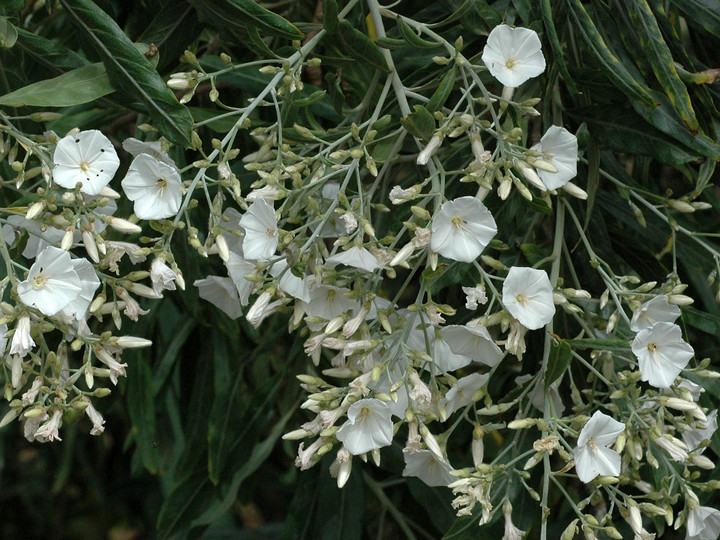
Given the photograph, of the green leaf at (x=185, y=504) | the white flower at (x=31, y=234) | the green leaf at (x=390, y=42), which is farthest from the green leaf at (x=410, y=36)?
the green leaf at (x=185, y=504)

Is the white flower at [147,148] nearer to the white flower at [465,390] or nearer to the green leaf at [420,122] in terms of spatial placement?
the green leaf at [420,122]

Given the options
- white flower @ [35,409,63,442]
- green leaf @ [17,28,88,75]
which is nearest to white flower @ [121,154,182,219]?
white flower @ [35,409,63,442]

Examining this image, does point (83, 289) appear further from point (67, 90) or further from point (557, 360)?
point (557, 360)

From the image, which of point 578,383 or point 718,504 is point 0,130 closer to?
point 578,383

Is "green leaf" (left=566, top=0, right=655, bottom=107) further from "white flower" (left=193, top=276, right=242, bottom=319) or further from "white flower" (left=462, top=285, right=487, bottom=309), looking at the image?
"white flower" (left=193, top=276, right=242, bottom=319)

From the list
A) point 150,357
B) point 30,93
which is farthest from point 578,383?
point 150,357
